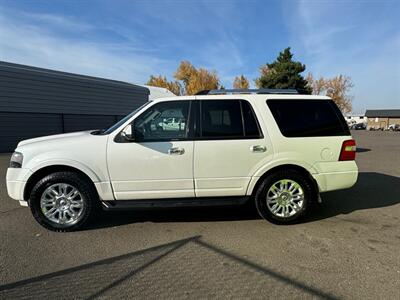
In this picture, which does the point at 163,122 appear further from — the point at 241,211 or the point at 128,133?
the point at 241,211

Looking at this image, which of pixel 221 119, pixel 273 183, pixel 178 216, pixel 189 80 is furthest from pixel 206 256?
pixel 189 80

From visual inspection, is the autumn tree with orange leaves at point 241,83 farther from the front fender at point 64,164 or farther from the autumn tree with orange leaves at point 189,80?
the front fender at point 64,164

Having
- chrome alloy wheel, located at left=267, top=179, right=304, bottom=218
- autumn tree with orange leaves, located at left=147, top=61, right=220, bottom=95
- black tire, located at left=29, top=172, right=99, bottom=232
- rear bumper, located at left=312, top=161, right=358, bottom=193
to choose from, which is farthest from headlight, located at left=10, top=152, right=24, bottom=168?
autumn tree with orange leaves, located at left=147, top=61, right=220, bottom=95

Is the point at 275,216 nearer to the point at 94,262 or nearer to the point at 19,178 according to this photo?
the point at 94,262

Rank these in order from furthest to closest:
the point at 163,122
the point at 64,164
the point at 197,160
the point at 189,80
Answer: the point at 189,80 < the point at 163,122 < the point at 197,160 < the point at 64,164

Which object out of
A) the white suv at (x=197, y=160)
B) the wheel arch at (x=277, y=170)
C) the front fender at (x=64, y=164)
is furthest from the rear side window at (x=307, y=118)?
the front fender at (x=64, y=164)

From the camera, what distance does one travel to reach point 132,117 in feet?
14.8

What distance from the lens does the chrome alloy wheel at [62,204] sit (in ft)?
14.7

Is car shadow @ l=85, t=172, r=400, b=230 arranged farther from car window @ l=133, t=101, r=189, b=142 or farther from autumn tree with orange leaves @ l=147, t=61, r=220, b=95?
autumn tree with orange leaves @ l=147, t=61, r=220, b=95

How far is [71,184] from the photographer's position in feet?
14.6

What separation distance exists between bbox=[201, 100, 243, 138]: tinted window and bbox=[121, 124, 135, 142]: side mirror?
1.00 m

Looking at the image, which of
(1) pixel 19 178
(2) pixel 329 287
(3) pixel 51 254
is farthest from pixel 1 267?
(2) pixel 329 287

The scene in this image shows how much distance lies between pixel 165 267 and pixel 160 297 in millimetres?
565

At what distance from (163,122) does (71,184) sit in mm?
1583
